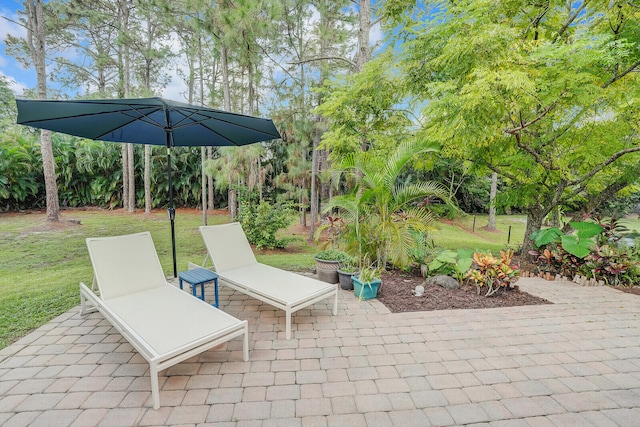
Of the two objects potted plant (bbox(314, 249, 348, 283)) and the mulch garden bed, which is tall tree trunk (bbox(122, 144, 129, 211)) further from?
the mulch garden bed

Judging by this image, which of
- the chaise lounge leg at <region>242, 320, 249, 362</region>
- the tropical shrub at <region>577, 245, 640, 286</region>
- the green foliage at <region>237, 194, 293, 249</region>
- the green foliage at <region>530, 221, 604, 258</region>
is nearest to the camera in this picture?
the chaise lounge leg at <region>242, 320, 249, 362</region>

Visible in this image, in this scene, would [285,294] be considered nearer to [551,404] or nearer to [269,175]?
[551,404]

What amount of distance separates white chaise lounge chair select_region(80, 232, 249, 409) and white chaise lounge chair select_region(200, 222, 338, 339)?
54cm

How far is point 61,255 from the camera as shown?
6.03 m

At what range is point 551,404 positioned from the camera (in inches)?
80.9

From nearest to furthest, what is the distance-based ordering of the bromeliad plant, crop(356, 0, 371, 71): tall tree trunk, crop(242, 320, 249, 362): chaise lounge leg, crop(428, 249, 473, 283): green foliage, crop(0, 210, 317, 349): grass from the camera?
crop(242, 320, 249, 362): chaise lounge leg, crop(0, 210, 317, 349): grass, the bromeliad plant, crop(428, 249, 473, 283): green foliage, crop(356, 0, 371, 71): tall tree trunk

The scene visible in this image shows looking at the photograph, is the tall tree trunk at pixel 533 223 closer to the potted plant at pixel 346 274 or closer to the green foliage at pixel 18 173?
the potted plant at pixel 346 274

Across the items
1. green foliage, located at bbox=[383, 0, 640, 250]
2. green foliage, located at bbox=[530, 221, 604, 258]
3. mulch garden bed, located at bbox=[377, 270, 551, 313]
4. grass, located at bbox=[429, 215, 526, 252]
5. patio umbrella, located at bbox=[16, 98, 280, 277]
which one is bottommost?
grass, located at bbox=[429, 215, 526, 252]

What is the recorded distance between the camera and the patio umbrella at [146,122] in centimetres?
248

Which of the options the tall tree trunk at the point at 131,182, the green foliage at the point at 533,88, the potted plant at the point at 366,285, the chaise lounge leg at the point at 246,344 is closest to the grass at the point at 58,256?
the tall tree trunk at the point at 131,182

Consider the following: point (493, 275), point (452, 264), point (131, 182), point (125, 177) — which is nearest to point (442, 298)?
point (493, 275)

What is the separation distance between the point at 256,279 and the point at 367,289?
1432 millimetres

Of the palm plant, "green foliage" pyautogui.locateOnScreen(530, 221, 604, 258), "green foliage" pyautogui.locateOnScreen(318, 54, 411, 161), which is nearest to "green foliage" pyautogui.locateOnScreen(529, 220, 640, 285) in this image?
"green foliage" pyautogui.locateOnScreen(530, 221, 604, 258)

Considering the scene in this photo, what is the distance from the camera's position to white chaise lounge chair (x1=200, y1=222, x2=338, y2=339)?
10.0ft
